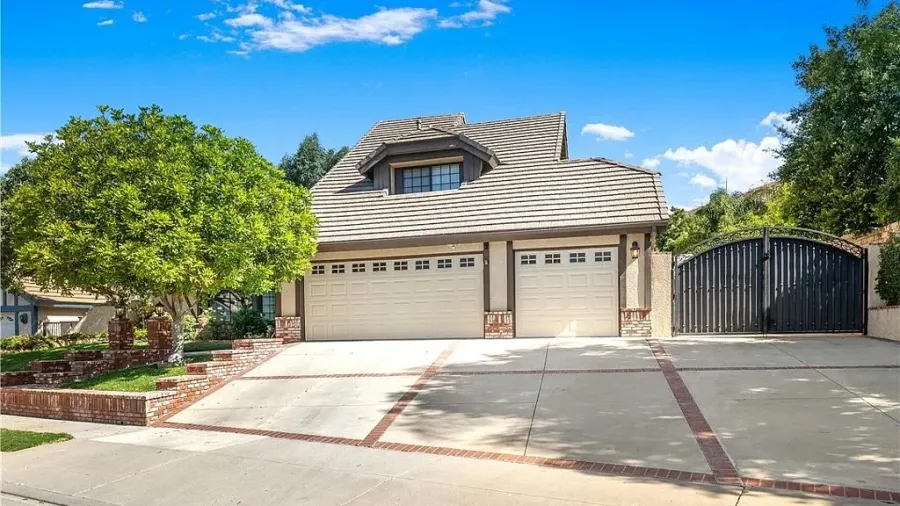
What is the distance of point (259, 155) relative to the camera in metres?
13.6

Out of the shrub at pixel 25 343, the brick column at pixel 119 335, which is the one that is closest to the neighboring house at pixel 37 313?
the shrub at pixel 25 343

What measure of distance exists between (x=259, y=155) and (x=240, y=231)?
2.51 metres

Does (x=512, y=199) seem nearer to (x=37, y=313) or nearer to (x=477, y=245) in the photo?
(x=477, y=245)

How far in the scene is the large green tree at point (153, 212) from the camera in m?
11.2

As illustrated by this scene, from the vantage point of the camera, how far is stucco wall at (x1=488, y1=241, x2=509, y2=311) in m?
15.0

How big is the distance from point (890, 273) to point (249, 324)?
16028 millimetres

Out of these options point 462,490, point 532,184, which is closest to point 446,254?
point 532,184

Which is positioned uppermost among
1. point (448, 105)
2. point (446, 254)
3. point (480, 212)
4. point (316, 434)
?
point (448, 105)

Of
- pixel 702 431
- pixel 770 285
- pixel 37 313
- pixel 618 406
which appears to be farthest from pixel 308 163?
pixel 702 431

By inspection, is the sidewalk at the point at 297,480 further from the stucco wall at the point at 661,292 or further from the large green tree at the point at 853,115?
the large green tree at the point at 853,115

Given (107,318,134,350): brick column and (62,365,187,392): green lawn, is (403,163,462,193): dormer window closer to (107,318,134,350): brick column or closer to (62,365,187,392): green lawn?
(62,365,187,392): green lawn

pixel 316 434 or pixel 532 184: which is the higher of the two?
pixel 532 184

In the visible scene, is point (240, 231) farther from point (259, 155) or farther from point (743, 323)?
point (743, 323)

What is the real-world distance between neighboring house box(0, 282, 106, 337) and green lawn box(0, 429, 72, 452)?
16.9 meters
